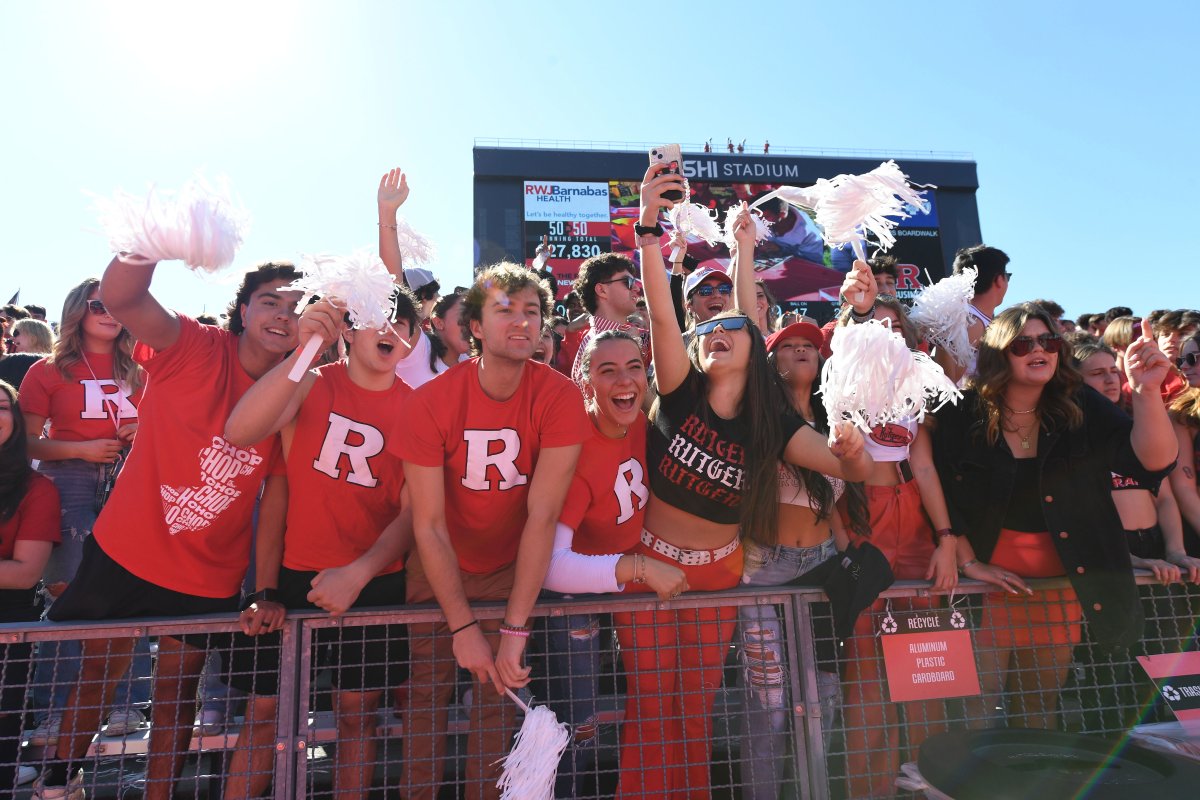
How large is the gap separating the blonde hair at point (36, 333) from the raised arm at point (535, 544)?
4.34 meters

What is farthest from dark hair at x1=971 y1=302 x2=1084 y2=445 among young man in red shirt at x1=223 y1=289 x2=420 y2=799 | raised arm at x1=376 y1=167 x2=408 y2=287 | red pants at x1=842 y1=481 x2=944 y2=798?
raised arm at x1=376 y1=167 x2=408 y2=287

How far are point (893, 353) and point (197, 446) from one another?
2362 mm

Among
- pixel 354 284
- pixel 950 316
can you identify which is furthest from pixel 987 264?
pixel 354 284

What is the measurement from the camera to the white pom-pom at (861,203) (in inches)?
115

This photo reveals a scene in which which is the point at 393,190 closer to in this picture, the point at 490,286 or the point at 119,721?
the point at 490,286

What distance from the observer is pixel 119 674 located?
111 inches

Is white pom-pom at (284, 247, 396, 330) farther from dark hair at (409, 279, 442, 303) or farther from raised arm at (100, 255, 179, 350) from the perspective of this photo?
dark hair at (409, 279, 442, 303)

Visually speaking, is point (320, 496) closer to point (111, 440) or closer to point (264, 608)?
point (264, 608)

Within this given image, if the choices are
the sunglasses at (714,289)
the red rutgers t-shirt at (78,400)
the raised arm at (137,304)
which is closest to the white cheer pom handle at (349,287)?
the raised arm at (137,304)

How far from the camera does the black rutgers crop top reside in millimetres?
2791

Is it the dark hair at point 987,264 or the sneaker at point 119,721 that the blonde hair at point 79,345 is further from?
the dark hair at point 987,264

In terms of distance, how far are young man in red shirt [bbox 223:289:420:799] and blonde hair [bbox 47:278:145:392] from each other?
66.9 inches

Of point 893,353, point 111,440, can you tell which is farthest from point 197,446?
point 893,353

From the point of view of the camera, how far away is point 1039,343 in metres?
3.07
